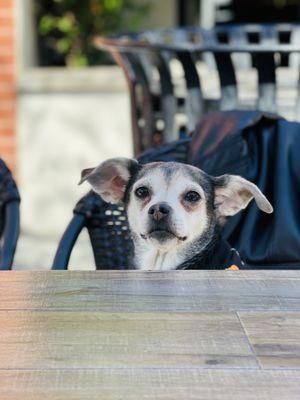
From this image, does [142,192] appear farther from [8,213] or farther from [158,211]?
[8,213]

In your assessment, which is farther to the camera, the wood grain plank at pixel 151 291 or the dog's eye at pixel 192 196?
the dog's eye at pixel 192 196

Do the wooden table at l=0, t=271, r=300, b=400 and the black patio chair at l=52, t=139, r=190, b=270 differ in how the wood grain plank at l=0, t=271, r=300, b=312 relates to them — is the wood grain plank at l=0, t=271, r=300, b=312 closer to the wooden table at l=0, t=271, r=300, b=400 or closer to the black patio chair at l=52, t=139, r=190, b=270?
the wooden table at l=0, t=271, r=300, b=400

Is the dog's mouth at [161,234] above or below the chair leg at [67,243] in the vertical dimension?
above

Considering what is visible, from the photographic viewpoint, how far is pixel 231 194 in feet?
7.97

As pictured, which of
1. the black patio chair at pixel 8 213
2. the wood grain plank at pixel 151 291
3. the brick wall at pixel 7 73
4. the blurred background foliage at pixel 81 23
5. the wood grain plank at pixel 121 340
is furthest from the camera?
the blurred background foliage at pixel 81 23

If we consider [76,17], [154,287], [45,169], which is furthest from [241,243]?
[76,17]

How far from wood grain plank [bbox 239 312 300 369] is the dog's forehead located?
0.89 m

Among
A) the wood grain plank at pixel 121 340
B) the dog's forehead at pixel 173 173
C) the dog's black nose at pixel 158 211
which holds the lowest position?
the dog's black nose at pixel 158 211

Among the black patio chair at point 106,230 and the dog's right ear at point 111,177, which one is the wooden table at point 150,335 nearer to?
the dog's right ear at point 111,177

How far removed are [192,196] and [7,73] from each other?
438 centimetres

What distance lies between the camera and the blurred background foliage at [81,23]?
7.34 meters

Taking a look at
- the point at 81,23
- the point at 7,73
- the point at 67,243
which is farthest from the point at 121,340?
the point at 81,23

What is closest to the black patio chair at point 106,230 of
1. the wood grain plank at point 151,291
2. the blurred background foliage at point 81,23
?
the wood grain plank at point 151,291

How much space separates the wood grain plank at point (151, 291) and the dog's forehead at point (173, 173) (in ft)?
2.19
